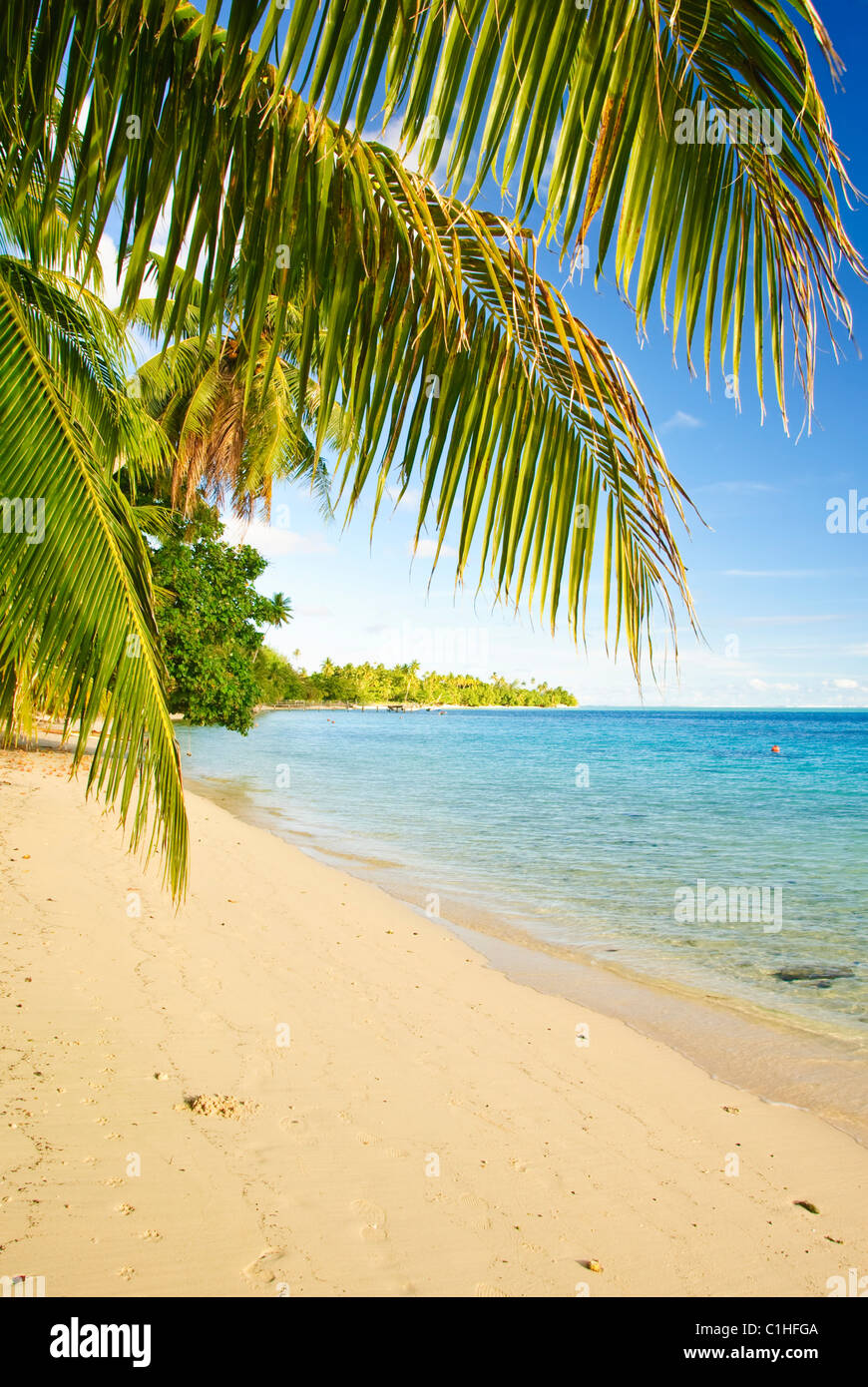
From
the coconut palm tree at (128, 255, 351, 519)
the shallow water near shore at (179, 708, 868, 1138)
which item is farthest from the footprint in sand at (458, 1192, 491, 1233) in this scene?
the coconut palm tree at (128, 255, 351, 519)

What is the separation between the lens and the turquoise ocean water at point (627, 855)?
29.6ft

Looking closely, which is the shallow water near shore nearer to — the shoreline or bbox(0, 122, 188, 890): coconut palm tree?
the shoreline

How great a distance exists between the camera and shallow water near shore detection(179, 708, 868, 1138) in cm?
673

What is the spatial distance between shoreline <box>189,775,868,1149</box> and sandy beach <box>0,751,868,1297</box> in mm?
300

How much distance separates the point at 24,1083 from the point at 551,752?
56.1 meters

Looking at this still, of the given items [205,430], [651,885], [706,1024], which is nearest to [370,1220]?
[706,1024]

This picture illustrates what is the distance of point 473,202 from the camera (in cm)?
134

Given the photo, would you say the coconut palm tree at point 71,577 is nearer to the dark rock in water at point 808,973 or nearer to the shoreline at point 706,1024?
the shoreline at point 706,1024

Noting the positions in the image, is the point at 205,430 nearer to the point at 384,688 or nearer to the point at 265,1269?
the point at 265,1269

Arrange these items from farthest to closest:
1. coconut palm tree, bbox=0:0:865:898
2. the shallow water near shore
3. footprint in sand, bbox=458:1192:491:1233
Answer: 1. the shallow water near shore
2. footprint in sand, bbox=458:1192:491:1233
3. coconut palm tree, bbox=0:0:865:898

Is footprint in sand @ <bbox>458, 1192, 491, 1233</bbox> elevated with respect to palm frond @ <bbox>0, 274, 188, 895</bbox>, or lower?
lower

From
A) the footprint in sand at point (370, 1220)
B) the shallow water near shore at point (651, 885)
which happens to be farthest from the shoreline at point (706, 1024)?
the footprint in sand at point (370, 1220)

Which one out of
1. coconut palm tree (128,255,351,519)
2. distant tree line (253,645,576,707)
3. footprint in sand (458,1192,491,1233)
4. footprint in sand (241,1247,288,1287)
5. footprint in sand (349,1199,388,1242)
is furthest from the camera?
distant tree line (253,645,576,707)

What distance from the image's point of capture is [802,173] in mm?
1210
